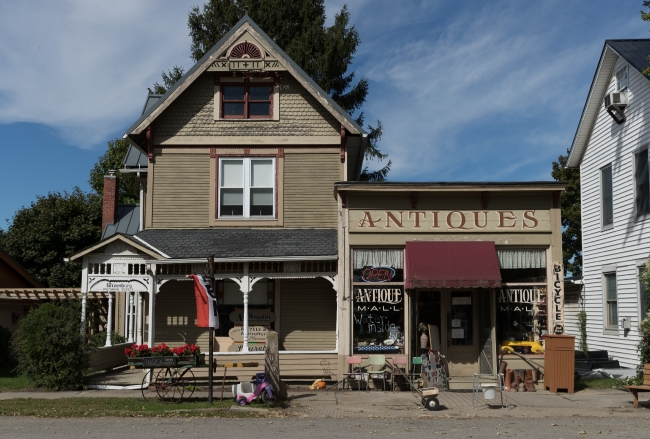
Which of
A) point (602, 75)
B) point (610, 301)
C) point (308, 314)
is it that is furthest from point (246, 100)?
point (610, 301)

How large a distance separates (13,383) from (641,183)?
1778 cm

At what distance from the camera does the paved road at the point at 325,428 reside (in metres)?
10.9

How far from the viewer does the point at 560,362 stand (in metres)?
15.8

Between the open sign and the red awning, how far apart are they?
1.92ft

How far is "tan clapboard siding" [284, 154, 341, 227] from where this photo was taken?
19.9 metres

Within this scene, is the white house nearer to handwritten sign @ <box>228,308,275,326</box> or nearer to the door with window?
the door with window

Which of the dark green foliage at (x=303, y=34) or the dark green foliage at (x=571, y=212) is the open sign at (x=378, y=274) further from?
the dark green foliage at (x=571, y=212)

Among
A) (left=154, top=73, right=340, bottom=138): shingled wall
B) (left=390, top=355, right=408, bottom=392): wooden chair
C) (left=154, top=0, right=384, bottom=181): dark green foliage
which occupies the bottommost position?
(left=390, top=355, right=408, bottom=392): wooden chair

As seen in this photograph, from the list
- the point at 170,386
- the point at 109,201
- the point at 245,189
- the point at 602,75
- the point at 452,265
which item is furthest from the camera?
the point at 109,201

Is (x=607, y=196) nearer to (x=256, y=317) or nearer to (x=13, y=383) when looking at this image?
(x=256, y=317)

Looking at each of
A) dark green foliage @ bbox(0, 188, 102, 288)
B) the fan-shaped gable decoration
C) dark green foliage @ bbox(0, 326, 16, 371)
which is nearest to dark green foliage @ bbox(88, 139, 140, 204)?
dark green foliage @ bbox(0, 188, 102, 288)

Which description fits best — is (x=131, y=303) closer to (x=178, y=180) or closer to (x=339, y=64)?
(x=178, y=180)

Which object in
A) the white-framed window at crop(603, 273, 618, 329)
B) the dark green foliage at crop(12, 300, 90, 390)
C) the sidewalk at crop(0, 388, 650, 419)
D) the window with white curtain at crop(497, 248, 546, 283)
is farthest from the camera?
the white-framed window at crop(603, 273, 618, 329)

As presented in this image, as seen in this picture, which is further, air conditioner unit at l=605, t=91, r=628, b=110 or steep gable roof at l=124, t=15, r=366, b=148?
air conditioner unit at l=605, t=91, r=628, b=110
